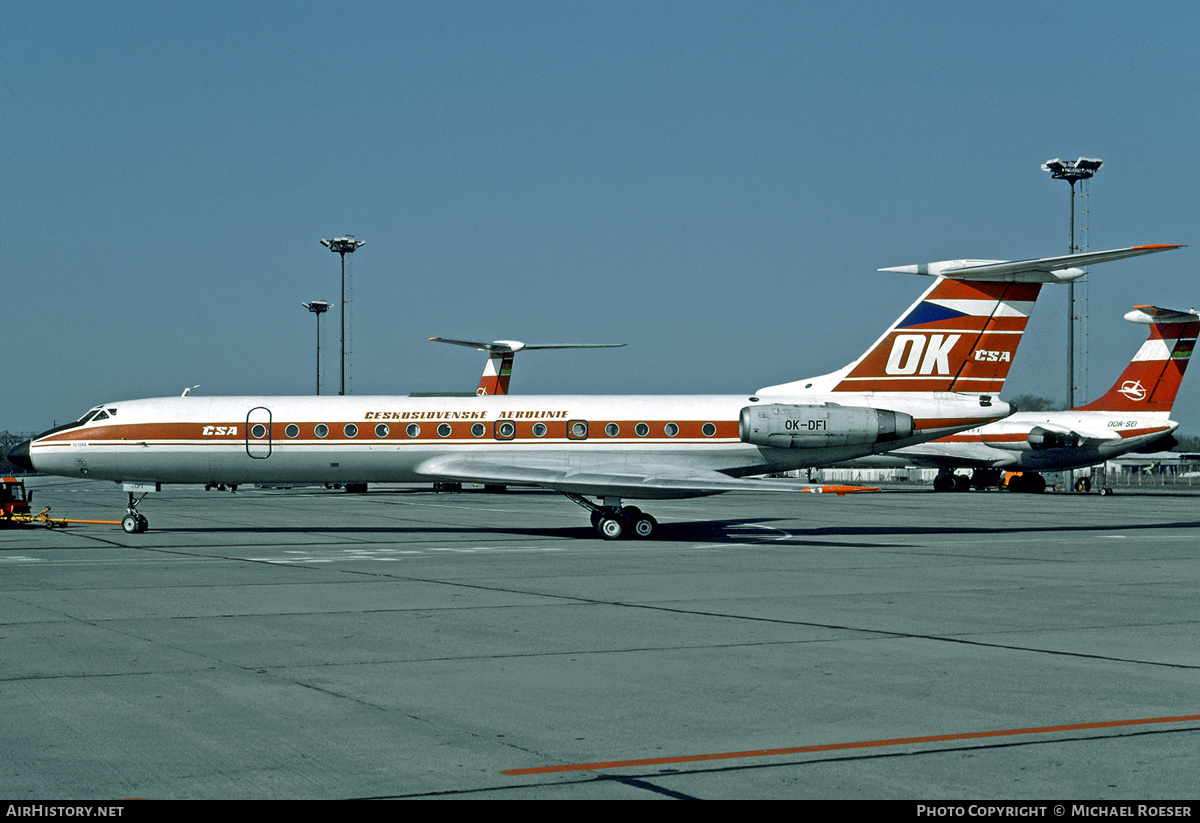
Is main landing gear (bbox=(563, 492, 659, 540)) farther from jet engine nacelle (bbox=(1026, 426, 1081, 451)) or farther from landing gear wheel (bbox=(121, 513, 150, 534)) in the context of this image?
jet engine nacelle (bbox=(1026, 426, 1081, 451))

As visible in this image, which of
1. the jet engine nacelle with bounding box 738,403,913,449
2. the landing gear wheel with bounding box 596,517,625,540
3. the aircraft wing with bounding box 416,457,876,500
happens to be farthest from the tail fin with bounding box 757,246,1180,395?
the landing gear wheel with bounding box 596,517,625,540

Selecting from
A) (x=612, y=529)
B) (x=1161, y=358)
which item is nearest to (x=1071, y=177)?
(x=1161, y=358)

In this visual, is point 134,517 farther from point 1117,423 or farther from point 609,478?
point 1117,423

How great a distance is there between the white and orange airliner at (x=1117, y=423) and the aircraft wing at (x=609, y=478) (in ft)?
86.9

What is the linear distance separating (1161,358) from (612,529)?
3414cm

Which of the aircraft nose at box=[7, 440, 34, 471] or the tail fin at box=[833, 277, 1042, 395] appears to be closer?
the tail fin at box=[833, 277, 1042, 395]

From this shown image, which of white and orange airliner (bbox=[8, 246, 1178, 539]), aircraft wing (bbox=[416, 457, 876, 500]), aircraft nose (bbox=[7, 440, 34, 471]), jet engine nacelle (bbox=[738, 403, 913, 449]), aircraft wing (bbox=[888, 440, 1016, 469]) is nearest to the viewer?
aircraft wing (bbox=[416, 457, 876, 500])

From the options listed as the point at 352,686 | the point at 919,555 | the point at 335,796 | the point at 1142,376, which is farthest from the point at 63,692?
the point at 1142,376

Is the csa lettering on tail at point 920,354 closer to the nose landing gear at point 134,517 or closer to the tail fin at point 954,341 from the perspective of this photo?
the tail fin at point 954,341

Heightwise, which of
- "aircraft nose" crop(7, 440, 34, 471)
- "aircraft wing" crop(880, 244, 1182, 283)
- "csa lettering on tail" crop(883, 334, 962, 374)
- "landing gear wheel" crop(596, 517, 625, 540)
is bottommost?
"landing gear wheel" crop(596, 517, 625, 540)

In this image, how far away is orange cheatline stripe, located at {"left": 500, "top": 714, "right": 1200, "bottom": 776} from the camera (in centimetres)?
612

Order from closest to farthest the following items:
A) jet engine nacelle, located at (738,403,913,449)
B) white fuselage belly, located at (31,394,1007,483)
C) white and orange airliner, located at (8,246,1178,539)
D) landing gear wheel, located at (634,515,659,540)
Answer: landing gear wheel, located at (634,515,659,540), jet engine nacelle, located at (738,403,913,449), white and orange airliner, located at (8,246,1178,539), white fuselage belly, located at (31,394,1007,483)

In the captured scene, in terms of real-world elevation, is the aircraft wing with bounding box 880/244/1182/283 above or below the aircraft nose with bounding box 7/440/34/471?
above

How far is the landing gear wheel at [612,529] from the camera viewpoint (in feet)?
79.0
